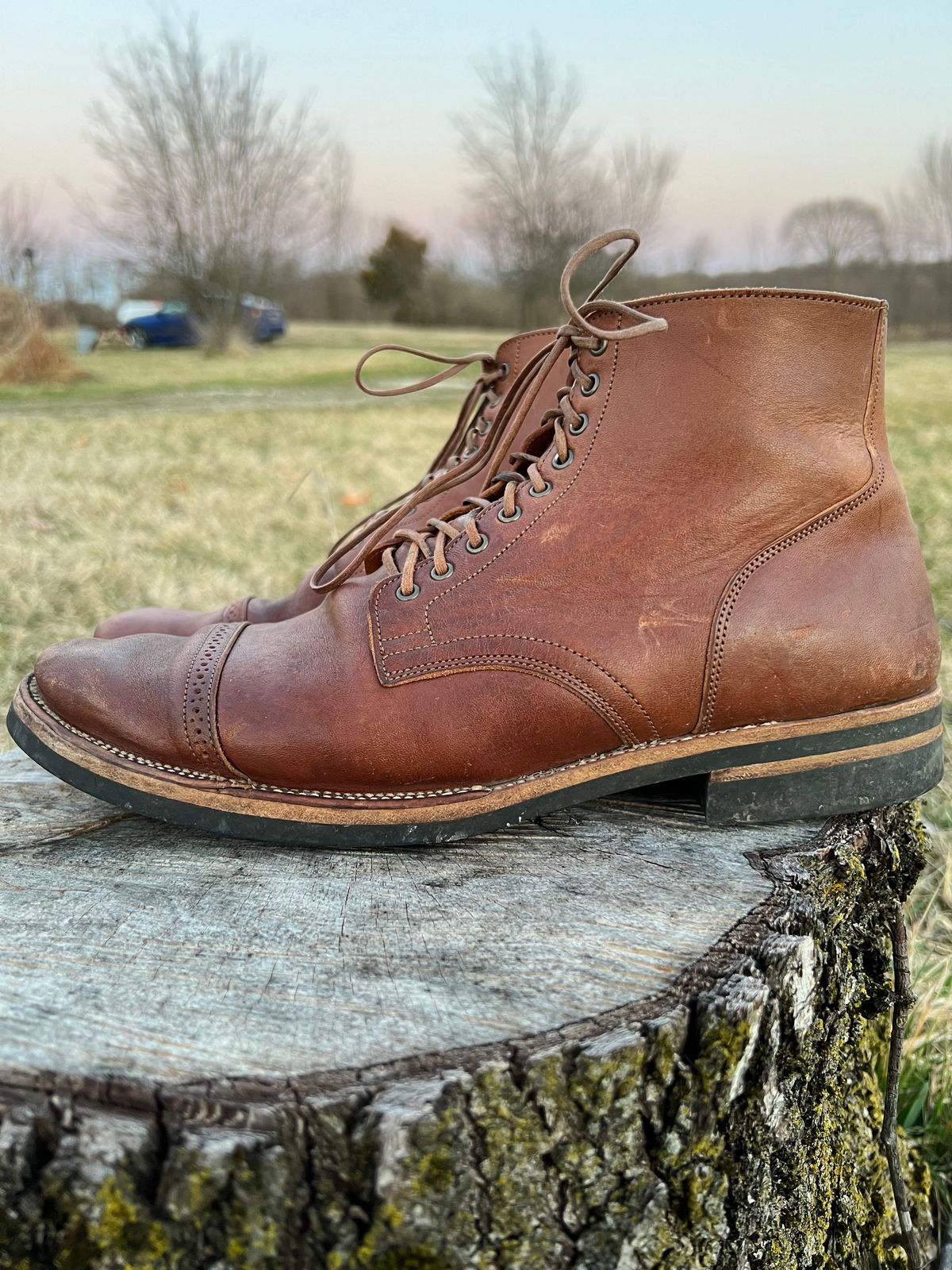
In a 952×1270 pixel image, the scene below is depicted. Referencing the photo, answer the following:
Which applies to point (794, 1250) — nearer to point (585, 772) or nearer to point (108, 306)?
point (585, 772)

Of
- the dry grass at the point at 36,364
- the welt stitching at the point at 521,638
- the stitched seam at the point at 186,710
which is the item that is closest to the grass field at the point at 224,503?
the dry grass at the point at 36,364

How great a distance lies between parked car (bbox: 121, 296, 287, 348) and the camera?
25.4 meters

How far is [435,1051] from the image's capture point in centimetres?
92

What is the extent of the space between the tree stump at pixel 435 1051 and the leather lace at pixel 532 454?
41 centimetres

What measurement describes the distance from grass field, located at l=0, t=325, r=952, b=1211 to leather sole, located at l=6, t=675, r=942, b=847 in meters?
0.63

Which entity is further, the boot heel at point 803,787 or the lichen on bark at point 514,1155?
the boot heel at point 803,787

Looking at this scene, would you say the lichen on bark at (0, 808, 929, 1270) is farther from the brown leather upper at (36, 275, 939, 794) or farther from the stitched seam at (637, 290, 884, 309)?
the stitched seam at (637, 290, 884, 309)

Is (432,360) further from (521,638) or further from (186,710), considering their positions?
(186,710)

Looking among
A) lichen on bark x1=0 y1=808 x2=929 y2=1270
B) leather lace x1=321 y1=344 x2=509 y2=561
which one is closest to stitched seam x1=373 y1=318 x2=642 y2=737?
lichen on bark x1=0 y1=808 x2=929 y2=1270

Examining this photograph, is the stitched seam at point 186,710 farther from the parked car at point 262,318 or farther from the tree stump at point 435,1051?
the parked car at point 262,318

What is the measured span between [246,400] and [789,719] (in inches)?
507

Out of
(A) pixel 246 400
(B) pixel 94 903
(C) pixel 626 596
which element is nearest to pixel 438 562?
(C) pixel 626 596

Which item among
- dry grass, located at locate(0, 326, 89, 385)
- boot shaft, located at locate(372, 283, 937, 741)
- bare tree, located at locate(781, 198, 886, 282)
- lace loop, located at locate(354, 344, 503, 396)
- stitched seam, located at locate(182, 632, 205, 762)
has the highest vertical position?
bare tree, located at locate(781, 198, 886, 282)

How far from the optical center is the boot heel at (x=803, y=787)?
4.47 ft
